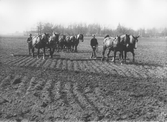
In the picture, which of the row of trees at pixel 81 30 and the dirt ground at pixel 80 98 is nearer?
the dirt ground at pixel 80 98

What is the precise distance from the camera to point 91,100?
5.37m

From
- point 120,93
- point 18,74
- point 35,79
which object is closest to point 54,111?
point 120,93

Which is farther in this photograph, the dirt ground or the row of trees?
the row of trees

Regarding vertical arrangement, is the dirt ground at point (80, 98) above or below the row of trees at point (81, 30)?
below

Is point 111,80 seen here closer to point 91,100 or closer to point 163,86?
point 163,86

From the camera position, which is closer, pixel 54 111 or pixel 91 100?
pixel 54 111

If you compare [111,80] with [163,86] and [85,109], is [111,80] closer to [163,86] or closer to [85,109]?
[163,86]

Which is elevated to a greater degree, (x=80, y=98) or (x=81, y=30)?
(x=81, y=30)

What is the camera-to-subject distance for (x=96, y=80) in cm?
757

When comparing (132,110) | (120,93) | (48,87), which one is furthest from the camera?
(48,87)

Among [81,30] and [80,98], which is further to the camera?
[81,30]

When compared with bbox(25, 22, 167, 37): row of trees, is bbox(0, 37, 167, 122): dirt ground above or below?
below

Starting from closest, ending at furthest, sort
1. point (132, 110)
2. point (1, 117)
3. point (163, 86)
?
point (1, 117)
point (132, 110)
point (163, 86)

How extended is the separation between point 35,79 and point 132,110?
14.0ft
